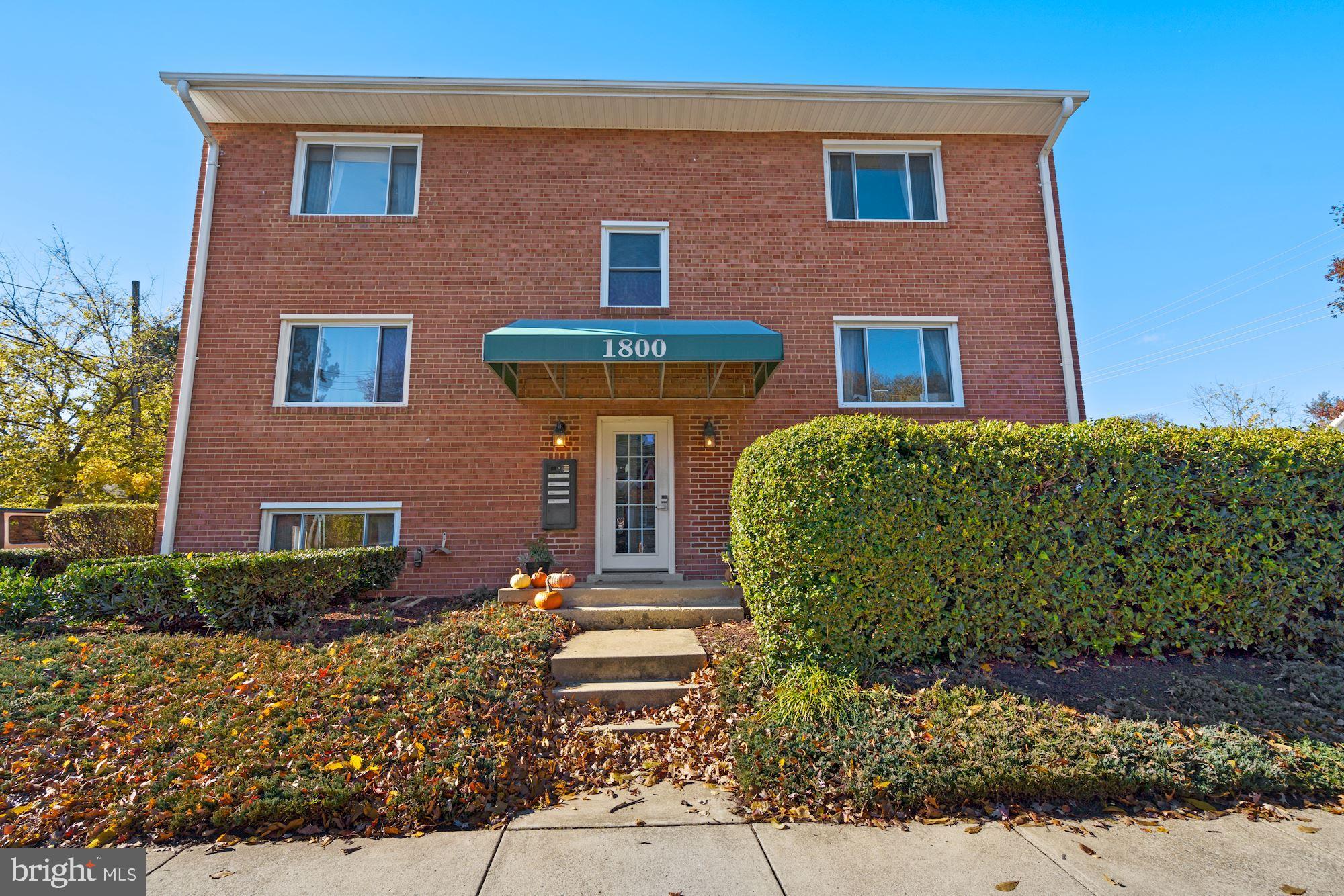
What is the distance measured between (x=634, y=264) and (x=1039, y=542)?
6680mm

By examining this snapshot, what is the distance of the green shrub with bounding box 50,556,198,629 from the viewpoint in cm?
630

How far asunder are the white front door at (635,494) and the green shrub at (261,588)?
3.43 metres

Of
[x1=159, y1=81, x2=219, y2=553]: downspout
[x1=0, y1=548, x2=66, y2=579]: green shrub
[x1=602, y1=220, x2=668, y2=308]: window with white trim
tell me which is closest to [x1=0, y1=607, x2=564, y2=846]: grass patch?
[x1=159, y1=81, x2=219, y2=553]: downspout

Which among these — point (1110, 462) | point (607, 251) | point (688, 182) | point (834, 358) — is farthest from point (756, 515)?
point (688, 182)

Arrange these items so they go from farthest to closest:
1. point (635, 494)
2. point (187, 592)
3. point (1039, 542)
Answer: point (635, 494)
point (187, 592)
point (1039, 542)

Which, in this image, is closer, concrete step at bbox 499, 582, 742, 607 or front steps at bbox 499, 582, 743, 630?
front steps at bbox 499, 582, 743, 630

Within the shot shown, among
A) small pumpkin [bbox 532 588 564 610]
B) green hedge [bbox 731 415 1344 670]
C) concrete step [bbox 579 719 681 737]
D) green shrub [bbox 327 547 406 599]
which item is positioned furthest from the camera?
green shrub [bbox 327 547 406 599]

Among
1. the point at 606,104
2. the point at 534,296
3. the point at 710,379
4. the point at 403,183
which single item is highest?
the point at 606,104

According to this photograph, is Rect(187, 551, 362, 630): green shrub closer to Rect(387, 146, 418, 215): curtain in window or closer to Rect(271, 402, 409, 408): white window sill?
Rect(271, 402, 409, 408): white window sill

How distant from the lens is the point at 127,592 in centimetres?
631

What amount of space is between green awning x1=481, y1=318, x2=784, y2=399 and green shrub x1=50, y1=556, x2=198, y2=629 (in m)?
4.19

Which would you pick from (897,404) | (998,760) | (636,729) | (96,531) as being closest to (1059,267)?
(897,404)

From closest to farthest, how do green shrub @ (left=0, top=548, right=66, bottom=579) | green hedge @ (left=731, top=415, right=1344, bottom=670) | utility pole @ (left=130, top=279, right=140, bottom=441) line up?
1. green hedge @ (left=731, top=415, right=1344, bottom=670)
2. green shrub @ (left=0, top=548, right=66, bottom=579)
3. utility pole @ (left=130, top=279, right=140, bottom=441)

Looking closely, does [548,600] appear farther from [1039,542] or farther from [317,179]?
[317,179]
